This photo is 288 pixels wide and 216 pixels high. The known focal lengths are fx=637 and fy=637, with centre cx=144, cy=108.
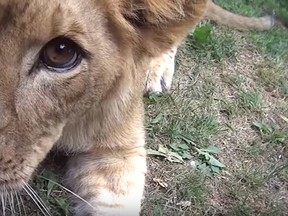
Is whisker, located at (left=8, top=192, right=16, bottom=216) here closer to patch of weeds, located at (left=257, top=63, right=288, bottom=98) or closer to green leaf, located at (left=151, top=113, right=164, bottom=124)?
green leaf, located at (left=151, top=113, right=164, bottom=124)

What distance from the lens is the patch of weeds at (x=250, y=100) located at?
2875mm

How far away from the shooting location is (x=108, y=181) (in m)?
2.12

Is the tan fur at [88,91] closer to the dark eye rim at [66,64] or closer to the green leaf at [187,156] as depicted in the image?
the dark eye rim at [66,64]

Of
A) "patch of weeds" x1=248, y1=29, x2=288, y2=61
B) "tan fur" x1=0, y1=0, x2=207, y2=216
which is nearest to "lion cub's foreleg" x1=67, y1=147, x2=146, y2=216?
"tan fur" x1=0, y1=0, x2=207, y2=216

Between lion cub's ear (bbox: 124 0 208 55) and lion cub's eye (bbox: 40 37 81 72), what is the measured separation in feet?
0.75

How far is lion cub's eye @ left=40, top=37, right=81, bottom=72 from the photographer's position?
1.65 m

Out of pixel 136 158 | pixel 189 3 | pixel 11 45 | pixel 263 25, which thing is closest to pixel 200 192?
pixel 136 158

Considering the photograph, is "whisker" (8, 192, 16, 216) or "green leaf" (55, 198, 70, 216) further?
"green leaf" (55, 198, 70, 216)

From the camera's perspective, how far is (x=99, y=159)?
2166 mm

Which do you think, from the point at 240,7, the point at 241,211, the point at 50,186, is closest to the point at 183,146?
the point at 241,211

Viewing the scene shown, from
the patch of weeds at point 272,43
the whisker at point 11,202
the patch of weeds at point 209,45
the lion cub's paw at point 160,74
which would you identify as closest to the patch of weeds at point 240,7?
the patch of weeds at point 272,43

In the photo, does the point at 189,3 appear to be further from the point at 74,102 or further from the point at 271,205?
the point at 271,205

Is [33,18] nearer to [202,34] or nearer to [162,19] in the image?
[162,19]

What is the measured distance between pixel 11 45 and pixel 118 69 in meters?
0.39
